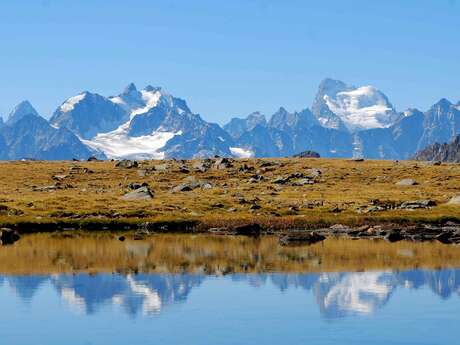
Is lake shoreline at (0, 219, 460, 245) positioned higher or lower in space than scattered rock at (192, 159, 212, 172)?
lower

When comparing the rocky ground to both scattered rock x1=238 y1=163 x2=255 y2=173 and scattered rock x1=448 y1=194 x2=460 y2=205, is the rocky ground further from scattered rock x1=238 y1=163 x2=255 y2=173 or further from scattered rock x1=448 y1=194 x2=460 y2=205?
scattered rock x1=238 y1=163 x2=255 y2=173

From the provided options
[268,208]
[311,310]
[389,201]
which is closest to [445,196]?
[389,201]

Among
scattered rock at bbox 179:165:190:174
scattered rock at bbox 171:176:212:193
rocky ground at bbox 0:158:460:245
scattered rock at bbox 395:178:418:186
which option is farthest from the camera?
scattered rock at bbox 179:165:190:174

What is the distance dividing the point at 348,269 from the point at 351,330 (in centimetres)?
2427

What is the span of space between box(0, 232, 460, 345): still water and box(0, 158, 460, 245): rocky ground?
62.4 feet

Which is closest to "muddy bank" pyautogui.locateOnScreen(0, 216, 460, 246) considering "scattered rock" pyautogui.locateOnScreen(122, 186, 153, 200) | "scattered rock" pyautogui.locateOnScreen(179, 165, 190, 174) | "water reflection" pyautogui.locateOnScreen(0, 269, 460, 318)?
"scattered rock" pyautogui.locateOnScreen(122, 186, 153, 200)

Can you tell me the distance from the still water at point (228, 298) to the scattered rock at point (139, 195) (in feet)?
143

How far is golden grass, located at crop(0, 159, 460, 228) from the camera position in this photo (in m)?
110

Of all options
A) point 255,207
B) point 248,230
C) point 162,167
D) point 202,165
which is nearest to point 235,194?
point 255,207

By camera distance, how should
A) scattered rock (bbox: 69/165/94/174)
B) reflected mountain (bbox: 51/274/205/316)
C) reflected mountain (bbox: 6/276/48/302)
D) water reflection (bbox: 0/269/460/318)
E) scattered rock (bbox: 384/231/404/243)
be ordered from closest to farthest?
reflected mountain (bbox: 51/274/205/316) → water reflection (bbox: 0/269/460/318) → reflected mountain (bbox: 6/276/48/302) → scattered rock (bbox: 384/231/404/243) → scattered rock (bbox: 69/165/94/174)

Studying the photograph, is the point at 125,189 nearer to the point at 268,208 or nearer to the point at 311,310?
the point at 268,208

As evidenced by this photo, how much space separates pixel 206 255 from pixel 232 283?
15.8 meters

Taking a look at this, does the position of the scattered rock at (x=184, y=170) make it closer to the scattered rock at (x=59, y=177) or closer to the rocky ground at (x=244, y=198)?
the rocky ground at (x=244, y=198)

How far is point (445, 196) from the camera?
130375 mm
